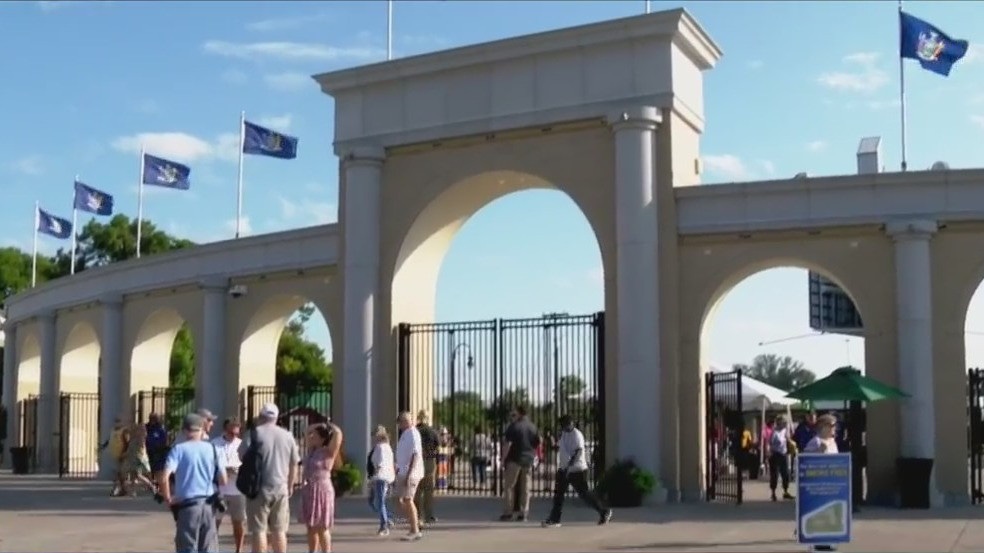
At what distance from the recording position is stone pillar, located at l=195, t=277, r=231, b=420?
1083 inches

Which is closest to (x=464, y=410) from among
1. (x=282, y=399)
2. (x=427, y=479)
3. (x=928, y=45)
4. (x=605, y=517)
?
(x=282, y=399)

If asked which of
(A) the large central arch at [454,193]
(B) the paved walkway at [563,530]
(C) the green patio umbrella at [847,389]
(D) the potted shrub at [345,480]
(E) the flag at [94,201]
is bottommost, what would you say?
(B) the paved walkway at [563,530]

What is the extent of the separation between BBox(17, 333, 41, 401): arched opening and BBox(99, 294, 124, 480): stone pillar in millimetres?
8290

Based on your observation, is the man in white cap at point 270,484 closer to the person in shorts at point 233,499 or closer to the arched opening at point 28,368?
the person in shorts at point 233,499

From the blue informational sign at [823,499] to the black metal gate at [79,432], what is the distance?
2310cm

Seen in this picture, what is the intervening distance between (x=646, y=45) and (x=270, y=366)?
1159 centimetres

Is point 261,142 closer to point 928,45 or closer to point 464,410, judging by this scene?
point 464,410

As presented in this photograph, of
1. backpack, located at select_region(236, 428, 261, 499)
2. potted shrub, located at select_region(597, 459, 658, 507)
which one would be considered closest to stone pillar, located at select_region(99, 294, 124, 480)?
potted shrub, located at select_region(597, 459, 658, 507)

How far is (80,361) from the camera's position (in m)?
35.8

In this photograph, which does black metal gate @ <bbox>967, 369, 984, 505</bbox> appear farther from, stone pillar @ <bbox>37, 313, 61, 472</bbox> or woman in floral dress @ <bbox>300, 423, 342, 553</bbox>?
stone pillar @ <bbox>37, 313, 61, 472</bbox>

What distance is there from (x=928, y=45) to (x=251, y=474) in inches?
595

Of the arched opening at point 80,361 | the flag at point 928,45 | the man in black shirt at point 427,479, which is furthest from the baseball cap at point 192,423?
the arched opening at point 80,361

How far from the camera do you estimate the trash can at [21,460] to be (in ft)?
112

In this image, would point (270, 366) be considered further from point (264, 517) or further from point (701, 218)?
point (264, 517)
